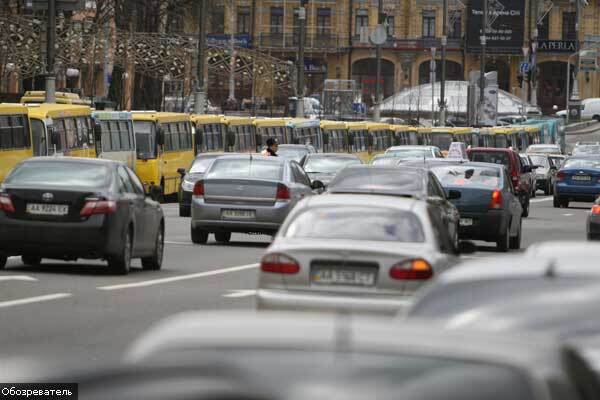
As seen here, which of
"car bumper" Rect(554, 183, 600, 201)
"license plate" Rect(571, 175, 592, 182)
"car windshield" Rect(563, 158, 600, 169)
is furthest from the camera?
"car windshield" Rect(563, 158, 600, 169)

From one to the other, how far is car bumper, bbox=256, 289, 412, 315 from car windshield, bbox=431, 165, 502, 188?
16.0 m

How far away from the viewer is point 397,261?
42.1 ft

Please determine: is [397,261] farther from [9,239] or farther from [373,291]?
[9,239]

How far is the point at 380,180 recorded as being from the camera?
22297 millimetres

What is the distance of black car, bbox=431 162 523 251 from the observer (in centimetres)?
2814

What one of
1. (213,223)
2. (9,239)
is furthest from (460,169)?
(9,239)

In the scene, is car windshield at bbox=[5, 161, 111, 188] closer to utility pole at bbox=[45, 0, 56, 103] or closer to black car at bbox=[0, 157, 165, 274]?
black car at bbox=[0, 157, 165, 274]

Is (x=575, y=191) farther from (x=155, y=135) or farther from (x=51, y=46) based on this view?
(x=51, y=46)

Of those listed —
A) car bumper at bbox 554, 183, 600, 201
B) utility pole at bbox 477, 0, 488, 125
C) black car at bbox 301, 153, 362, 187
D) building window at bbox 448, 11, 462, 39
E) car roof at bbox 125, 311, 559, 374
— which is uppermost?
building window at bbox 448, 11, 462, 39

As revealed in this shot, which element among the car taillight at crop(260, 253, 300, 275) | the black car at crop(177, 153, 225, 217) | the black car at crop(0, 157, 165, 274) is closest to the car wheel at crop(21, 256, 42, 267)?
the black car at crop(0, 157, 165, 274)

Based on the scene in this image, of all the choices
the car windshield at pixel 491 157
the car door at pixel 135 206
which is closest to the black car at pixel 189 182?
the car windshield at pixel 491 157

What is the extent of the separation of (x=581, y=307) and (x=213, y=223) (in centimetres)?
2111

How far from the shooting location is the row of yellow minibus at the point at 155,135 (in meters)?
41.5

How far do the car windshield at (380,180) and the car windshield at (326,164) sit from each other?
58.6 ft
